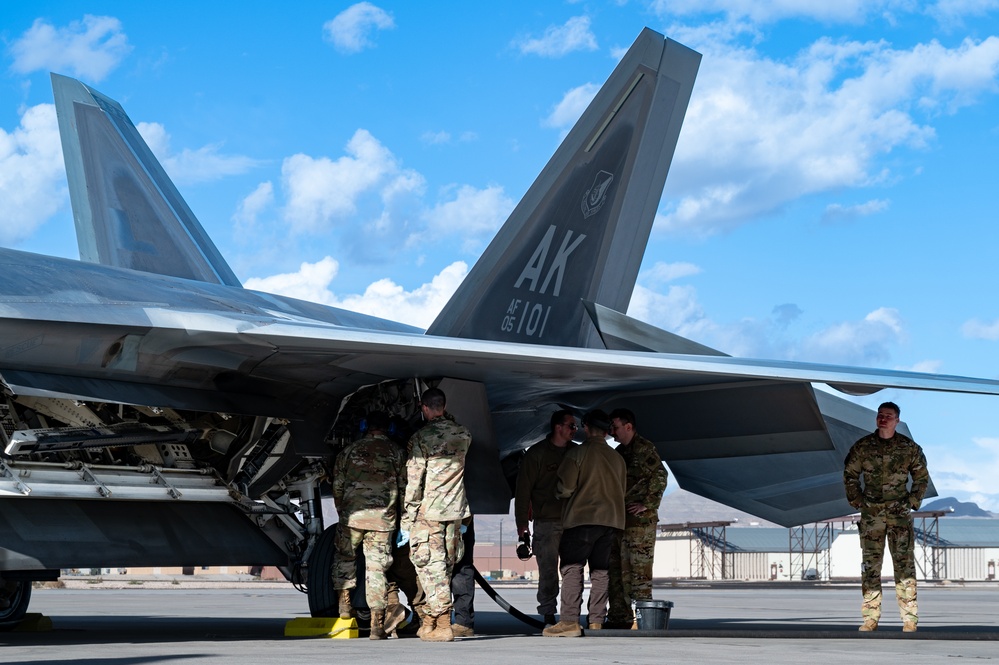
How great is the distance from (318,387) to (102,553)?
6.39 feet

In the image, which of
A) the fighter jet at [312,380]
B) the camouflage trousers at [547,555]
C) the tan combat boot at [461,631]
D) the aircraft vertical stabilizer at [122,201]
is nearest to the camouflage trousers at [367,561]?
the fighter jet at [312,380]

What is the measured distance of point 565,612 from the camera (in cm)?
768

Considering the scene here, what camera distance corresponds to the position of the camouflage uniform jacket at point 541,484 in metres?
8.45

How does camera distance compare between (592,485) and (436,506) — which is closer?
(436,506)

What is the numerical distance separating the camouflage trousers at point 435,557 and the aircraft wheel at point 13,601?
367 cm

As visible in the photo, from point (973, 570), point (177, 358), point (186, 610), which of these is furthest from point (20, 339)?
point (973, 570)

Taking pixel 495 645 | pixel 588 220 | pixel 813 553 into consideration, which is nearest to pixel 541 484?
pixel 495 645

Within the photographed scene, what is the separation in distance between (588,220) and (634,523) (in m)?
3.34

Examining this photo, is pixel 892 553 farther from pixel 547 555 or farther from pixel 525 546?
pixel 525 546

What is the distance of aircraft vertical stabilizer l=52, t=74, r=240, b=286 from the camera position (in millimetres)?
11703

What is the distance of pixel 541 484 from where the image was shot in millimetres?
8500

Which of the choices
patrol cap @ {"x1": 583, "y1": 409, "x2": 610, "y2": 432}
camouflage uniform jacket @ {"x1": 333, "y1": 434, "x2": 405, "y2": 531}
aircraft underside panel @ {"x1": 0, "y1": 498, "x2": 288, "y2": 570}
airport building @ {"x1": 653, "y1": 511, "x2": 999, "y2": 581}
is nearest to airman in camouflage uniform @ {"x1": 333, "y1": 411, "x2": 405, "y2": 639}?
camouflage uniform jacket @ {"x1": 333, "y1": 434, "x2": 405, "y2": 531}

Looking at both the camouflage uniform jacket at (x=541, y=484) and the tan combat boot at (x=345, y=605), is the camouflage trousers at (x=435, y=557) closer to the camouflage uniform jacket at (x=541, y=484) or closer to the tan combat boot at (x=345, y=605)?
the tan combat boot at (x=345, y=605)

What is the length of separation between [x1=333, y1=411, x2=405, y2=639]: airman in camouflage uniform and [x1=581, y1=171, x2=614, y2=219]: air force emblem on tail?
3686 millimetres
